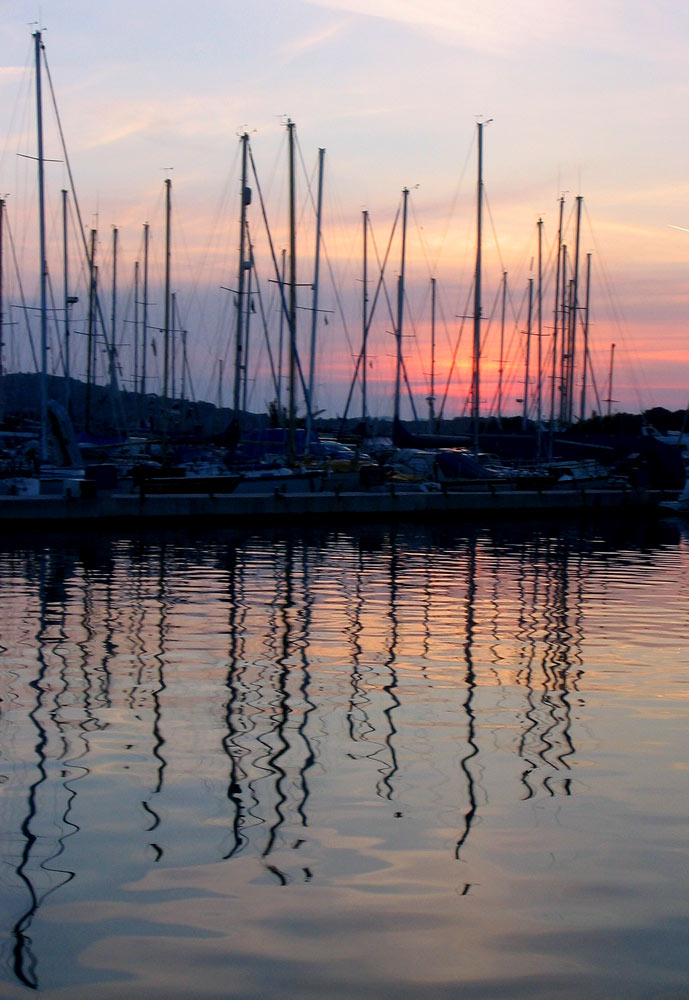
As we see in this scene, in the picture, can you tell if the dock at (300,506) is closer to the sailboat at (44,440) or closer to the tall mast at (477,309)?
the sailboat at (44,440)

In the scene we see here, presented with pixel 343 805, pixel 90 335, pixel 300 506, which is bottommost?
pixel 343 805

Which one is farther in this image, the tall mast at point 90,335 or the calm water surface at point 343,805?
the tall mast at point 90,335

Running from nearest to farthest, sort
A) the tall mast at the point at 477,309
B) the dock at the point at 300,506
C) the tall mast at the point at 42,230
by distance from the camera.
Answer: the dock at the point at 300,506 < the tall mast at the point at 42,230 < the tall mast at the point at 477,309

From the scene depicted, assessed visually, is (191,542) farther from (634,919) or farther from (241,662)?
(634,919)

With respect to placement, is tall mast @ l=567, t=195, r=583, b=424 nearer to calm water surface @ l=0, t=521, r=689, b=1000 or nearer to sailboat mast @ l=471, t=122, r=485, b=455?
sailboat mast @ l=471, t=122, r=485, b=455

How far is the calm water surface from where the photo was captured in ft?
18.4

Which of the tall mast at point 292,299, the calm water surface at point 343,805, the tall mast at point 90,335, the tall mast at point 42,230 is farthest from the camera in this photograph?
the tall mast at point 90,335

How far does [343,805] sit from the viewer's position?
795 cm

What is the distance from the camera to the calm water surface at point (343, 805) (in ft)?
18.4

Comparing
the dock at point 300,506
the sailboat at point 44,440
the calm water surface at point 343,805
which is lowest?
the calm water surface at point 343,805

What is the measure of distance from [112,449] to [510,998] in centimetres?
4839

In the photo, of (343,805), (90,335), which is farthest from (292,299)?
(343,805)

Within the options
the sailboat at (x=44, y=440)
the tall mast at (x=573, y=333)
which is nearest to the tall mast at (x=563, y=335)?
the tall mast at (x=573, y=333)

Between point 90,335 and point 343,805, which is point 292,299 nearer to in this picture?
point 90,335
